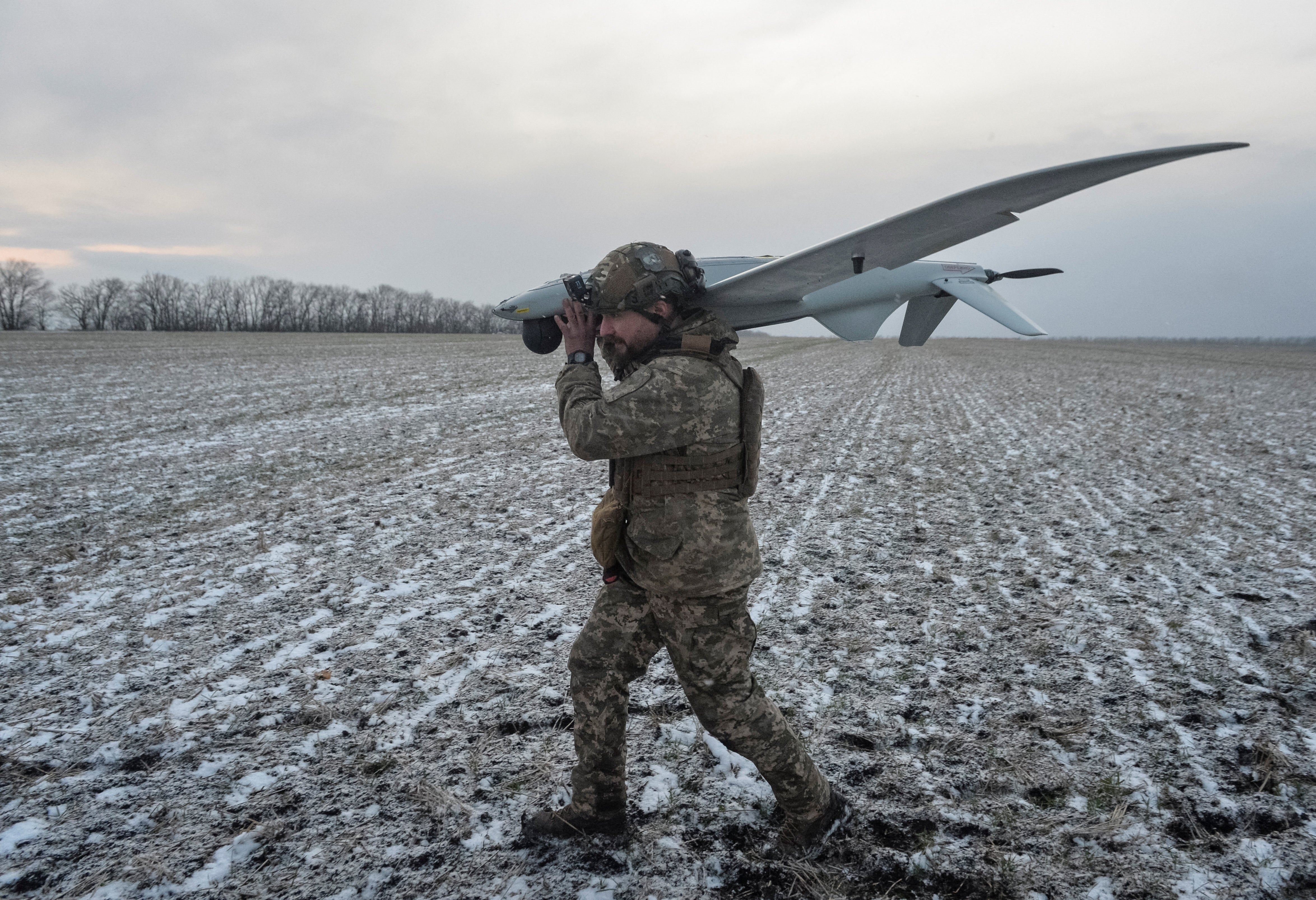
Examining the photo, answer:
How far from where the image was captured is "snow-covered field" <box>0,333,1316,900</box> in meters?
2.69

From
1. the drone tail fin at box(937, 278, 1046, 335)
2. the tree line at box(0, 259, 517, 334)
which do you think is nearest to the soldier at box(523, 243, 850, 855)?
the drone tail fin at box(937, 278, 1046, 335)

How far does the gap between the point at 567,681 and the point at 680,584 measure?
1.93m

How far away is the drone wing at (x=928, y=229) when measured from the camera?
7.09 feet

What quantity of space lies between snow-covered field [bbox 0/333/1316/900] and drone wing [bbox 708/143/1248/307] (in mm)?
2234

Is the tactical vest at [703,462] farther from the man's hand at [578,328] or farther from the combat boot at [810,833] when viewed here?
the combat boot at [810,833]

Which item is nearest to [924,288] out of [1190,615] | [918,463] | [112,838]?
[1190,615]

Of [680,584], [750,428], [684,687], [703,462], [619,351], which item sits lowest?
[684,687]

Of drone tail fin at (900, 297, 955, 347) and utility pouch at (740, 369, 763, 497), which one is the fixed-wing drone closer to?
drone tail fin at (900, 297, 955, 347)

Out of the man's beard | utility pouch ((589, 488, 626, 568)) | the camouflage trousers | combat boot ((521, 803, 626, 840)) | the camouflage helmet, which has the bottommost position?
combat boot ((521, 803, 626, 840))

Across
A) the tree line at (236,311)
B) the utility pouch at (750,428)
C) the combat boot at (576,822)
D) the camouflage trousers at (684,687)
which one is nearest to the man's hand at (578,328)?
the utility pouch at (750,428)

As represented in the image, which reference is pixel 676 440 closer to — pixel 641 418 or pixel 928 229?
pixel 641 418

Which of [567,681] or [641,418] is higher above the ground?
[641,418]

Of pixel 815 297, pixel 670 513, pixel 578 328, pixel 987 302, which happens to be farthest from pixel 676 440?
pixel 987 302

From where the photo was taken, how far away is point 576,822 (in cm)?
272
